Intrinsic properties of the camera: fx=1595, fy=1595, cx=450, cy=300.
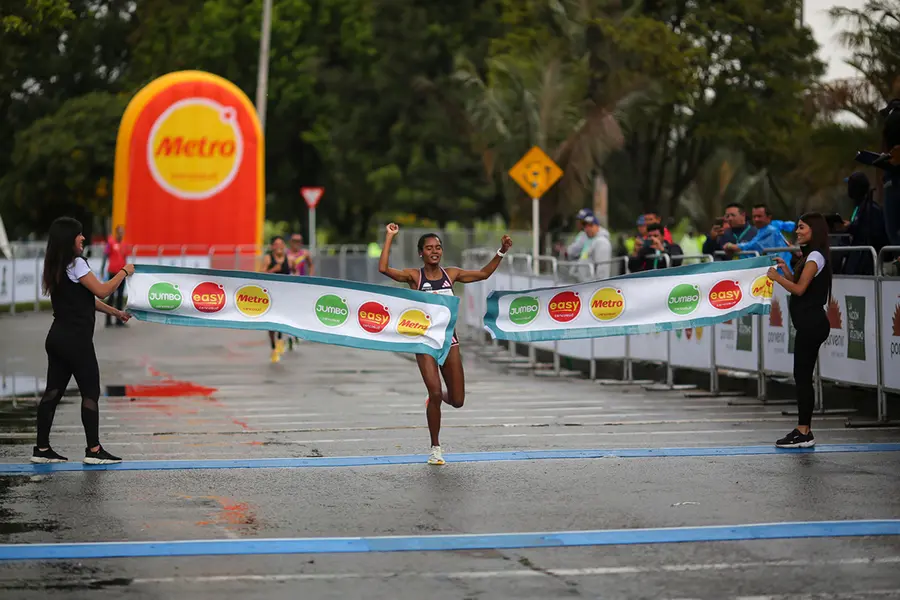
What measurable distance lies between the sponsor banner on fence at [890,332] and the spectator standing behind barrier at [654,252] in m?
5.14

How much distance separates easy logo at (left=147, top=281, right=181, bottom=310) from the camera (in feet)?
45.9

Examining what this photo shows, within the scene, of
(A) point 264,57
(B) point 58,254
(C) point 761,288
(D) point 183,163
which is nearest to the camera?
(B) point 58,254

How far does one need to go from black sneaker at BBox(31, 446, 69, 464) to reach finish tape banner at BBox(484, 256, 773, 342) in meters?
4.67

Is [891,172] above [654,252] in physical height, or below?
above

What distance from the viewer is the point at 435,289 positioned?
43.0 ft

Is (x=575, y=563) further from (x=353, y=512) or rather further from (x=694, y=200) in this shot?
(x=694, y=200)

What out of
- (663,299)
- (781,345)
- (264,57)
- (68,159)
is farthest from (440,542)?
(68,159)

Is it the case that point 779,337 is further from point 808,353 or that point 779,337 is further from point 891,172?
point 808,353

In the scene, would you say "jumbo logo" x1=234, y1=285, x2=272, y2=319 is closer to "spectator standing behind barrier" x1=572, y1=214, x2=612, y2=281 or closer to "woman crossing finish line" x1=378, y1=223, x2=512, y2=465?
"woman crossing finish line" x1=378, y1=223, x2=512, y2=465

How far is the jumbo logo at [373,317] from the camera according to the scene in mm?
13469

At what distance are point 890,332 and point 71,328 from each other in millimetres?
7401

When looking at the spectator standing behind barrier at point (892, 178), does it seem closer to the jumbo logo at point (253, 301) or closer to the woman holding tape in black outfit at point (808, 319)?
the woman holding tape in black outfit at point (808, 319)

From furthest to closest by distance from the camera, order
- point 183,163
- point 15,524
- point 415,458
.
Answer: point 183,163, point 415,458, point 15,524

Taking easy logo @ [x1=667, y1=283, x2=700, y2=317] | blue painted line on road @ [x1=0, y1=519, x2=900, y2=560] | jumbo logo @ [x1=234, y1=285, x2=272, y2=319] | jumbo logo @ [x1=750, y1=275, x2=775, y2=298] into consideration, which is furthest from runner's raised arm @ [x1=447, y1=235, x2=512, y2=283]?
blue painted line on road @ [x1=0, y1=519, x2=900, y2=560]
